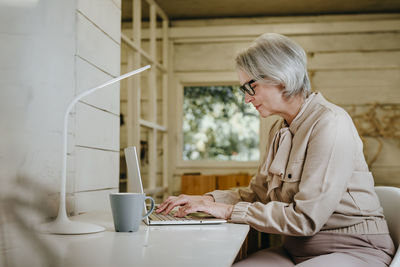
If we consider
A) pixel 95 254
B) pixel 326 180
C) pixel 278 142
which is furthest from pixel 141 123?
pixel 95 254

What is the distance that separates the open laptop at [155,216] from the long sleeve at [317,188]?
0.34 ft

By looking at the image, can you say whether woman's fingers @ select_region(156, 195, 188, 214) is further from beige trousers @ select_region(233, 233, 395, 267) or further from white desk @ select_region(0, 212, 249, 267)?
beige trousers @ select_region(233, 233, 395, 267)

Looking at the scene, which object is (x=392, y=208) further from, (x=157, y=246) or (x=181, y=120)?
(x=181, y=120)

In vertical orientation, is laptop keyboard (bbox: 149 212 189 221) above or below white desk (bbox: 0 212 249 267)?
above

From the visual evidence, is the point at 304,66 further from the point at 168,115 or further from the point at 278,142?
the point at 168,115

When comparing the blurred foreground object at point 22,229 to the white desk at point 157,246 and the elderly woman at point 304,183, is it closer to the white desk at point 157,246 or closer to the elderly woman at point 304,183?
the white desk at point 157,246

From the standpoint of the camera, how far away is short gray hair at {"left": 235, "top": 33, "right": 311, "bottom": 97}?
1.40 m

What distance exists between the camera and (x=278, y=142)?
1470mm

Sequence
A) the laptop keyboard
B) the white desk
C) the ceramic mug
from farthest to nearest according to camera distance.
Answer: the laptop keyboard < the ceramic mug < the white desk

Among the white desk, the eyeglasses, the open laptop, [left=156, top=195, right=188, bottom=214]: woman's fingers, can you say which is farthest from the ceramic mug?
the eyeglasses

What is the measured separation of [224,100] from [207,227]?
3.01 meters

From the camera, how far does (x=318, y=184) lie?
119cm

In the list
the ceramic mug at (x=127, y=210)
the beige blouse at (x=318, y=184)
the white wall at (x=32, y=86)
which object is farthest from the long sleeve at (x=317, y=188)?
the white wall at (x=32, y=86)

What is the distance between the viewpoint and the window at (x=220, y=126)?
412cm
